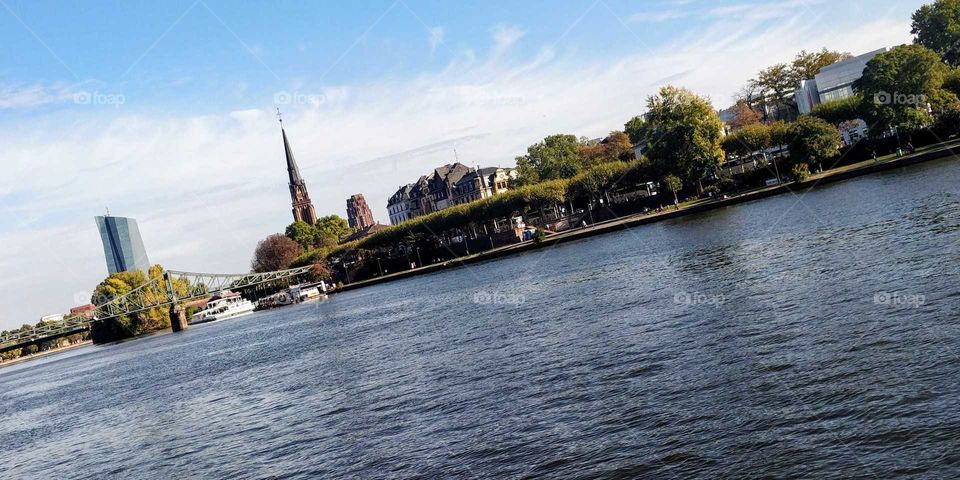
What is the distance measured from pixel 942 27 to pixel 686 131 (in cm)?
7732

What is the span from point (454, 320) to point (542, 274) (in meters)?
18.9

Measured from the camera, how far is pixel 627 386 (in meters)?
22.4

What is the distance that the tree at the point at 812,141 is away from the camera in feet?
300

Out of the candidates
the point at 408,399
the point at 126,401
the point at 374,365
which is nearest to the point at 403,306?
the point at 126,401

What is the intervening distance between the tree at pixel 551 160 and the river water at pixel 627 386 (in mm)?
115544

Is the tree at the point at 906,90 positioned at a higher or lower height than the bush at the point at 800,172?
higher

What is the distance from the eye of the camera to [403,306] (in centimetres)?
7081

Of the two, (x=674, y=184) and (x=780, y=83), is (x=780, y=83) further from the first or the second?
(x=674, y=184)

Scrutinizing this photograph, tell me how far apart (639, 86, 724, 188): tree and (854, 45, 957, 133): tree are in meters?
18.5

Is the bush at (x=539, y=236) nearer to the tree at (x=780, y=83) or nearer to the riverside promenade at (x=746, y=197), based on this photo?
the riverside promenade at (x=746, y=197)

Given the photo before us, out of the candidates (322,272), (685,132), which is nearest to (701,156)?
(685,132)

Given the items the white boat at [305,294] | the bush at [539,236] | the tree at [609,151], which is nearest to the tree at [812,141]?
the bush at [539,236]

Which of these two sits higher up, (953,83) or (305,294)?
(953,83)

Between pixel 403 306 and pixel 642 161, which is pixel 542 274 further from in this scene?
pixel 642 161
